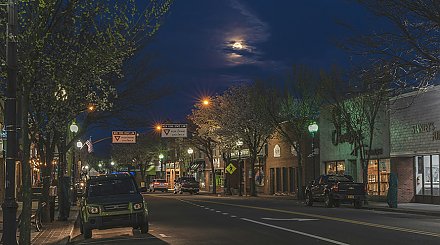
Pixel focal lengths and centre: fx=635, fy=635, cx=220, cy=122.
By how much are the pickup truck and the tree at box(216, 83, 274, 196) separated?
617 inches

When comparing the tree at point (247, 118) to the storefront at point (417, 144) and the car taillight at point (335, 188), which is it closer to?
the storefront at point (417, 144)

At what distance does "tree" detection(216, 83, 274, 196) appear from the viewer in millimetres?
52809

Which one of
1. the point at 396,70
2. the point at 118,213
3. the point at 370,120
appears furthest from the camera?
the point at 370,120

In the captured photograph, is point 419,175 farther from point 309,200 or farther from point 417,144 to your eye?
point 309,200

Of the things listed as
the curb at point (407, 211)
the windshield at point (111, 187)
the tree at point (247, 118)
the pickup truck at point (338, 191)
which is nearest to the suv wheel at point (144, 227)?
the windshield at point (111, 187)

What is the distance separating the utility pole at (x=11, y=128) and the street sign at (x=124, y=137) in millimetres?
47778

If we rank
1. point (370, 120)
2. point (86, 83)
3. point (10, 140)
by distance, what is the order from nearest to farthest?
1. point (10, 140)
2. point (86, 83)
3. point (370, 120)

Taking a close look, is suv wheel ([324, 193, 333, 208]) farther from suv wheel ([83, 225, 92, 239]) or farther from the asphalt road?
suv wheel ([83, 225, 92, 239])

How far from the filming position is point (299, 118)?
46594 mm

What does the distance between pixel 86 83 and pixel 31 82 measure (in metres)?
1.72

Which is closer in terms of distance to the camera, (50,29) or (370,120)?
(50,29)

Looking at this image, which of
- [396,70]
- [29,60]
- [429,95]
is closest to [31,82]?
[29,60]

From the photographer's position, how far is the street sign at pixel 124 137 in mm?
59781

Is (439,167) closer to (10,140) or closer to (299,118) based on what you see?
(299,118)
